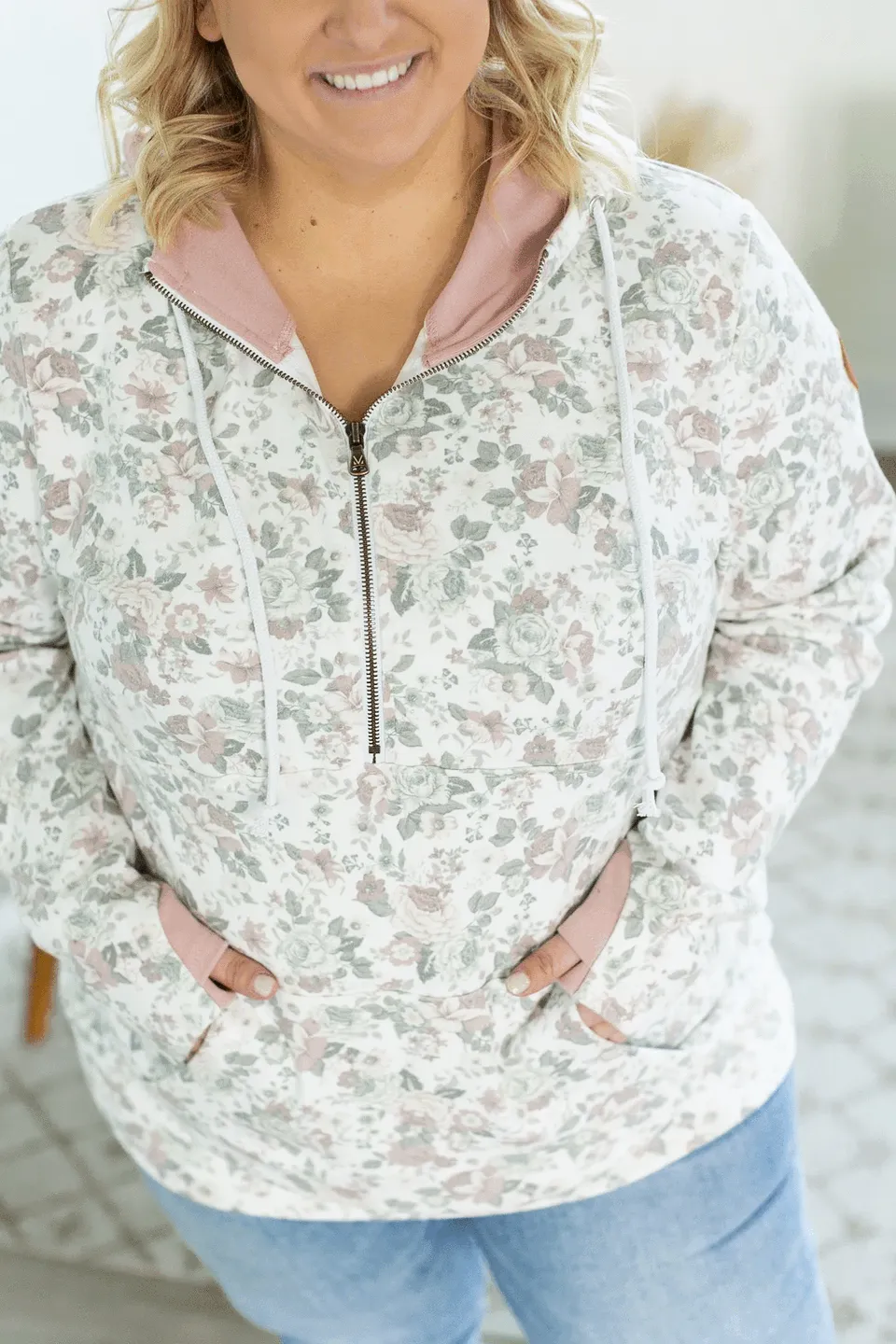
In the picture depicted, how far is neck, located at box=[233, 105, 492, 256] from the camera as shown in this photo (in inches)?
Result: 40.5

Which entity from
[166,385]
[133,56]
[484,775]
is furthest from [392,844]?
[133,56]

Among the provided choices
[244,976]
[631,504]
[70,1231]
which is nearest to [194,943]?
[244,976]

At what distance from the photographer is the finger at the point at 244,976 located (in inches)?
42.9

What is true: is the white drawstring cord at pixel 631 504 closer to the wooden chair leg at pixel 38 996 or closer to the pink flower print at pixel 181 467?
the pink flower print at pixel 181 467

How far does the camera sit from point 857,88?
3148 millimetres

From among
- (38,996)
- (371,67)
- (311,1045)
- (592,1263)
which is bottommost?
(38,996)

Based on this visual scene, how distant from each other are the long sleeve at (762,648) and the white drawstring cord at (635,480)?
79mm

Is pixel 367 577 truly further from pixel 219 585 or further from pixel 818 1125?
pixel 818 1125

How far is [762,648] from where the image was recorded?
1.14 meters

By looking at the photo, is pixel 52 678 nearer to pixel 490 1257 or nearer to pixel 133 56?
pixel 133 56

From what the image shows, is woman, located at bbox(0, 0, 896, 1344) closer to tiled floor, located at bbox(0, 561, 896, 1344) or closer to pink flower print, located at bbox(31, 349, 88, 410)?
pink flower print, located at bbox(31, 349, 88, 410)

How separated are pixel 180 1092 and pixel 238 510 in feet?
1.64

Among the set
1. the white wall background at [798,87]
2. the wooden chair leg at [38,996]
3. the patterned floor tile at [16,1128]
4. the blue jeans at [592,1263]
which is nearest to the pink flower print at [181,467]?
the blue jeans at [592,1263]

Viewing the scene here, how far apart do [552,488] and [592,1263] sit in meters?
0.64
